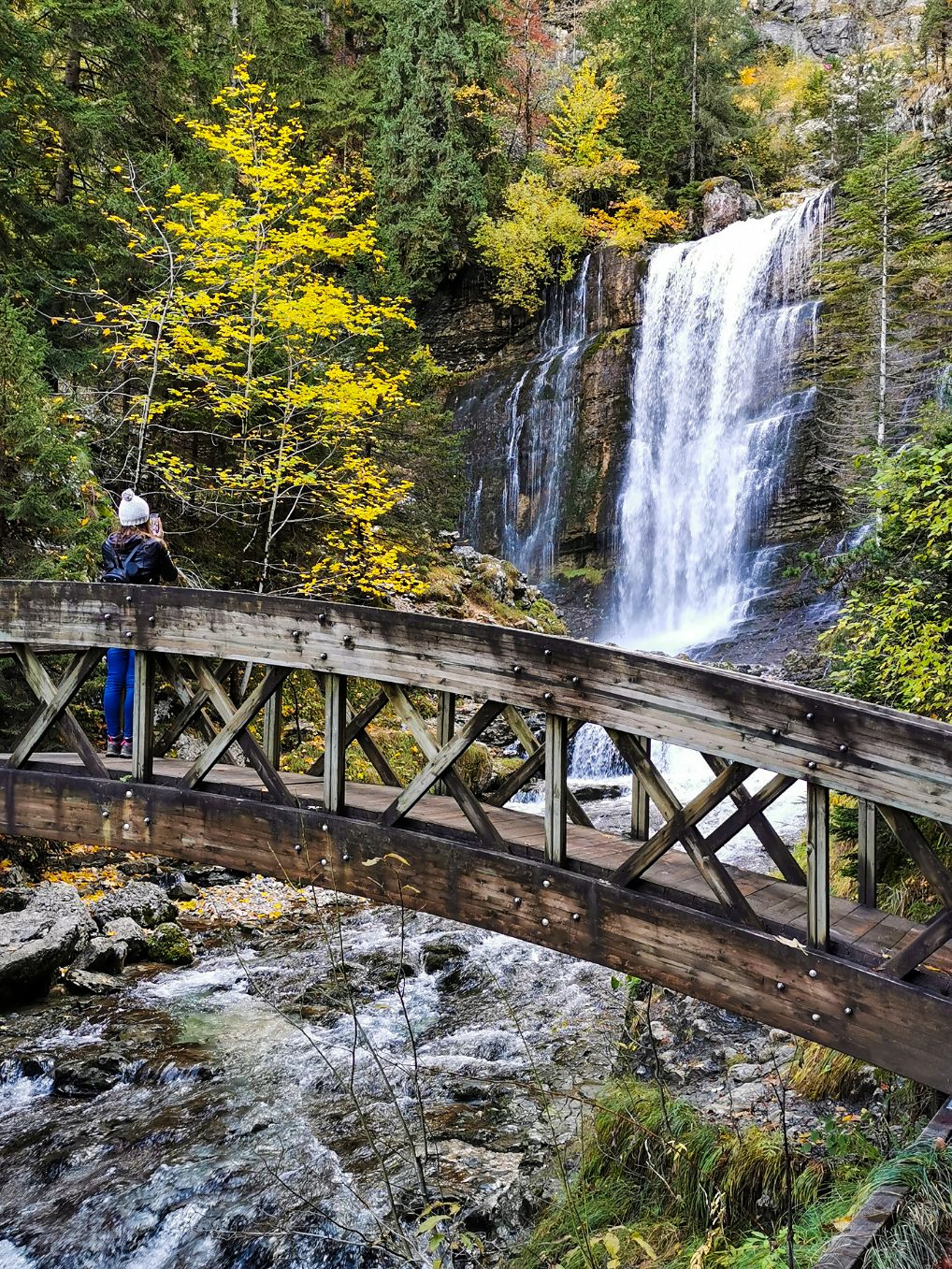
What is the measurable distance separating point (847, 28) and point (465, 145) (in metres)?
29.6

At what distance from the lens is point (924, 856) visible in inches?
137

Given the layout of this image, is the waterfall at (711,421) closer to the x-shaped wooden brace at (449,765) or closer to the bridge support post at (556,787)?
the x-shaped wooden brace at (449,765)

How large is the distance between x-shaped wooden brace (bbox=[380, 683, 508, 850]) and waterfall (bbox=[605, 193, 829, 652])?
1925 cm

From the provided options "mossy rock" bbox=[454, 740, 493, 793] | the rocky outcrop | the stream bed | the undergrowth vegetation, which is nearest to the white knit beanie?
the stream bed

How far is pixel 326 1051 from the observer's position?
6938 millimetres

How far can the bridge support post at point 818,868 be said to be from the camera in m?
3.76

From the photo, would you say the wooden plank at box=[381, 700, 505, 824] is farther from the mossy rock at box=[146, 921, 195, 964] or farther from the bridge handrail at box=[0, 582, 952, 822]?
the mossy rock at box=[146, 921, 195, 964]

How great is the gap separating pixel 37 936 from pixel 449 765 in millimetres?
4958

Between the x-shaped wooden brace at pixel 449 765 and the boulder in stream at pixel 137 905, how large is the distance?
5.04 m

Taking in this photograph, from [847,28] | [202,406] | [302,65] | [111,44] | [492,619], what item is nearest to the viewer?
[202,406]

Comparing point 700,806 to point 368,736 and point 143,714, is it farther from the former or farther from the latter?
point 143,714

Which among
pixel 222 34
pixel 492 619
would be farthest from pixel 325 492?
pixel 222 34

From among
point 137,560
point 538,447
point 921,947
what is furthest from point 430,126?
point 921,947

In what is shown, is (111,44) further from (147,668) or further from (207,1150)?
(207,1150)
